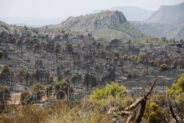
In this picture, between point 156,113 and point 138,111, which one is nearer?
point 138,111

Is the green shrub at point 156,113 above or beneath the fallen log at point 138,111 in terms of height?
beneath

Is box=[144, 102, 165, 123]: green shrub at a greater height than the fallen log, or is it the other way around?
the fallen log

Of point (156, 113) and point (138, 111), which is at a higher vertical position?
point (138, 111)

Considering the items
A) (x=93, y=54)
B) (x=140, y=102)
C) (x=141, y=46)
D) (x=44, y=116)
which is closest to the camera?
(x=140, y=102)

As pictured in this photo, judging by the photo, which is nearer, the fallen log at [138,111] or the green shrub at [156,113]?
the fallen log at [138,111]

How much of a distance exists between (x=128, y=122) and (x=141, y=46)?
120 meters

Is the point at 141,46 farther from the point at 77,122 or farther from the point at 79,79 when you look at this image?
the point at 77,122

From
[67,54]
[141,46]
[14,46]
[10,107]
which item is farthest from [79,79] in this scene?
[141,46]

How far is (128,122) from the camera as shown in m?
2.20

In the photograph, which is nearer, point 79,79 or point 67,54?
point 79,79

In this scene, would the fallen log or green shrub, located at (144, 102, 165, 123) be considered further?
green shrub, located at (144, 102, 165, 123)

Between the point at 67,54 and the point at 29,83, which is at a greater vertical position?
the point at 67,54

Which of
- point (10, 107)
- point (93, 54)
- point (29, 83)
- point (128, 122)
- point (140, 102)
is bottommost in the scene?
point (29, 83)

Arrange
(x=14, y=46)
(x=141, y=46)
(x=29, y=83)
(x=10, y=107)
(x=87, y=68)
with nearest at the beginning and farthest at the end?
(x=10, y=107)
(x=29, y=83)
(x=87, y=68)
(x=14, y=46)
(x=141, y=46)
